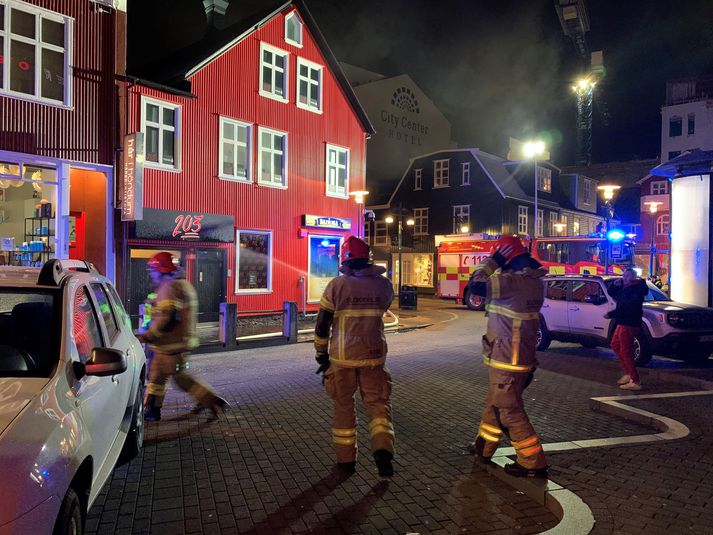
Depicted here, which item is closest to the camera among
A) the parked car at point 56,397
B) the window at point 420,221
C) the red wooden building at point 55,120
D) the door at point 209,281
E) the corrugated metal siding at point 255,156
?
the parked car at point 56,397

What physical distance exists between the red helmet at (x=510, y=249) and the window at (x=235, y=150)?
1377 centimetres

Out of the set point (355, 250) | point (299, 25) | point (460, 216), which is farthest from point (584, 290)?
point (460, 216)

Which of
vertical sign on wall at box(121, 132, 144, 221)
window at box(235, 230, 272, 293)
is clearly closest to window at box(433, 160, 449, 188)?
window at box(235, 230, 272, 293)

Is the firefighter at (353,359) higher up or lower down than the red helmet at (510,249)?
lower down

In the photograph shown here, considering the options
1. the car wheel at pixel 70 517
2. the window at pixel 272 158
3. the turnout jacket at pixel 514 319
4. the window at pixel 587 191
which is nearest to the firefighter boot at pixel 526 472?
the turnout jacket at pixel 514 319

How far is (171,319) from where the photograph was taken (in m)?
5.96

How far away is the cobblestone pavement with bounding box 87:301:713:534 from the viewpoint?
12.5ft

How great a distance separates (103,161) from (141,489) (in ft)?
39.6

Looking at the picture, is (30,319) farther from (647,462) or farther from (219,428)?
(647,462)

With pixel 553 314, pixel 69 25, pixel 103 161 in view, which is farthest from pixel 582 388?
pixel 69 25

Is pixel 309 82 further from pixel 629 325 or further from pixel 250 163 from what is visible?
pixel 629 325

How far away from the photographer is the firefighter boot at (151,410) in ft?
19.9

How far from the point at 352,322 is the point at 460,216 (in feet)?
109

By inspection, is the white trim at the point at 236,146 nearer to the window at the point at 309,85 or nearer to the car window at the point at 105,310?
the window at the point at 309,85
